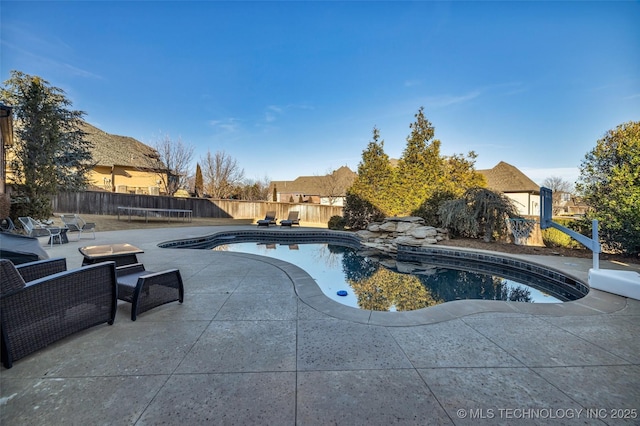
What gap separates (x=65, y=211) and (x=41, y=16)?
12632mm

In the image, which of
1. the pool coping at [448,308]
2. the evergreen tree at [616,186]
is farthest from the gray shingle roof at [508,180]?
the pool coping at [448,308]

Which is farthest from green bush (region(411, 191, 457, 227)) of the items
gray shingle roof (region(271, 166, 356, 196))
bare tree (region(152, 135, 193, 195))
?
bare tree (region(152, 135, 193, 195))

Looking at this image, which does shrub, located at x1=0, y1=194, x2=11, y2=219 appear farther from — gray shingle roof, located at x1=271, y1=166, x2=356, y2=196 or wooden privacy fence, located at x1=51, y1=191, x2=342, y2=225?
gray shingle roof, located at x1=271, y1=166, x2=356, y2=196

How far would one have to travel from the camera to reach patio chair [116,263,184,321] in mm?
2807

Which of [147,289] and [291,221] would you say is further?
[291,221]

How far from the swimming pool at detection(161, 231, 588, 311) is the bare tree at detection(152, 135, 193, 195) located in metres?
14.5

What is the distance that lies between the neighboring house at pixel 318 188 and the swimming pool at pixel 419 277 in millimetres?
19567

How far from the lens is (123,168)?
2425cm

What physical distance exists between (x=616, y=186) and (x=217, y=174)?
25655 millimetres

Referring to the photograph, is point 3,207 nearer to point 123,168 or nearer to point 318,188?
point 123,168

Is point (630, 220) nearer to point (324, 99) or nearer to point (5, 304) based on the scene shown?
point (5, 304)

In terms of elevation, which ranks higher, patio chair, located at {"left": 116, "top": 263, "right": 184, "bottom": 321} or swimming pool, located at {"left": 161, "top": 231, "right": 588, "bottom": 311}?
patio chair, located at {"left": 116, "top": 263, "right": 184, "bottom": 321}

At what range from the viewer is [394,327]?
274cm

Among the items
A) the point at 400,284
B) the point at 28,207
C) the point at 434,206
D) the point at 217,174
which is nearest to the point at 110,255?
the point at 400,284
